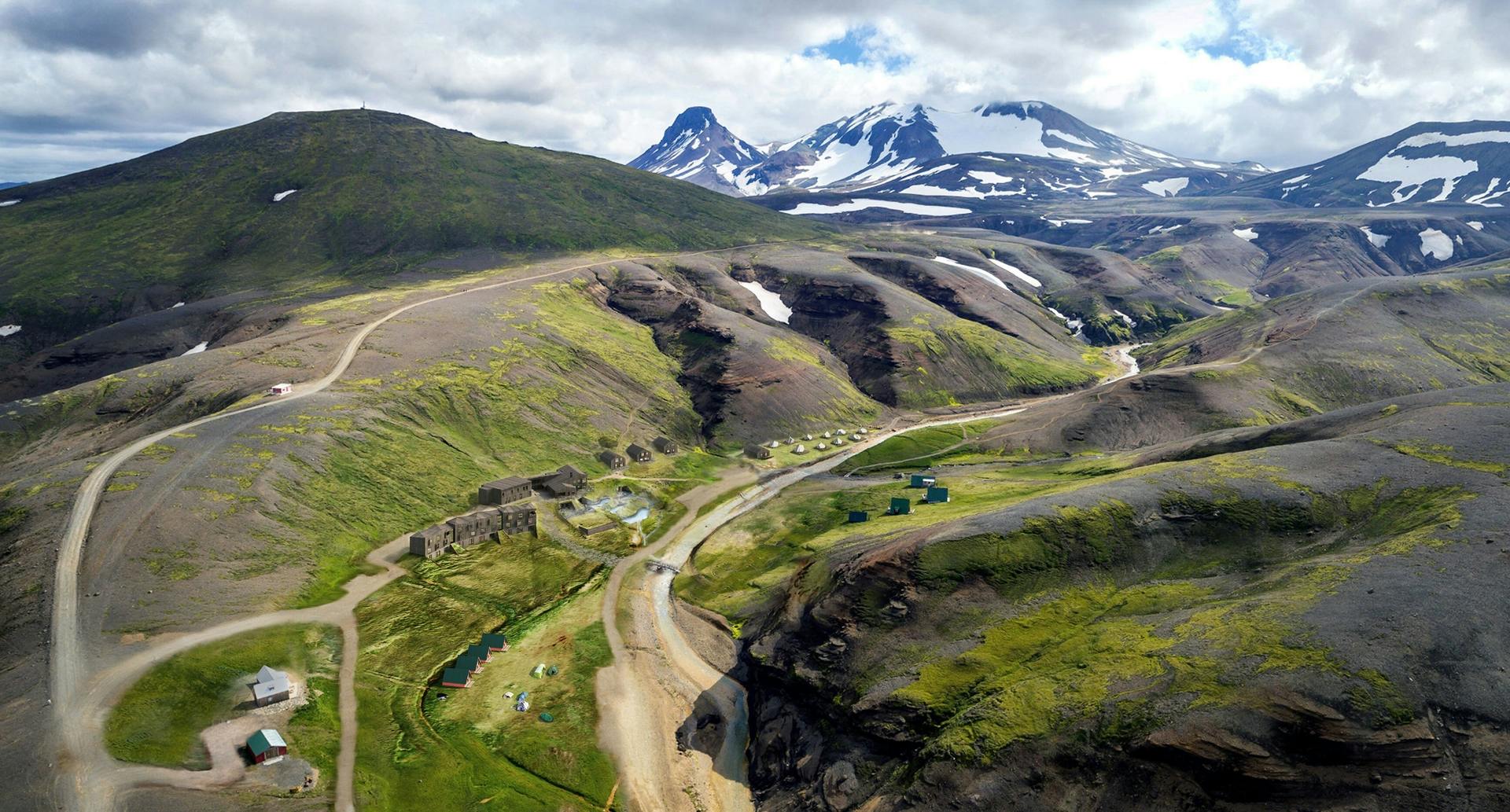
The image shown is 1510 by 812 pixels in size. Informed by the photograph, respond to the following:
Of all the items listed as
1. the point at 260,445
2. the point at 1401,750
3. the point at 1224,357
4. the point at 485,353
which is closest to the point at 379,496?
the point at 260,445

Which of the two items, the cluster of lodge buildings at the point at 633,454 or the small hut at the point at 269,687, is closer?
the small hut at the point at 269,687

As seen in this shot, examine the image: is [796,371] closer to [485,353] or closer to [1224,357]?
[485,353]

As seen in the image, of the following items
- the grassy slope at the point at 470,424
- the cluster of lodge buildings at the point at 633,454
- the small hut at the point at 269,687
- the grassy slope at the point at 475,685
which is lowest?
the grassy slope at the point at 475,685

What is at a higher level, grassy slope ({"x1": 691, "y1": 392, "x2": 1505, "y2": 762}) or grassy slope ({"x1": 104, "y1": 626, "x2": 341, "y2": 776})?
grassy slope ({"x1": 691, "y1": 392, "x2": 1505, "y2": 762})

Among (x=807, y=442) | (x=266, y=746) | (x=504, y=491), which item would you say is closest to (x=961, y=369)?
(x=807, y=442)

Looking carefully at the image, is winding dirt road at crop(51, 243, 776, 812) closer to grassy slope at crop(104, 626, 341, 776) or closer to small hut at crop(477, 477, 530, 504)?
grassy slope at crop(104, 626, 341, 776)

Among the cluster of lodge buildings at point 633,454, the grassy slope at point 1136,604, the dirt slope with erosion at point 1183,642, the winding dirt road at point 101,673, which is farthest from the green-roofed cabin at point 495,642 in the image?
the cluster of lodge buildings at point 633,454

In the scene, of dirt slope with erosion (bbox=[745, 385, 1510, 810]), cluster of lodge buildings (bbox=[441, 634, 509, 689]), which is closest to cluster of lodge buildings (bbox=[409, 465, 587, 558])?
cluster of lodge buildings (bbox=[441, 634, 509, 689])

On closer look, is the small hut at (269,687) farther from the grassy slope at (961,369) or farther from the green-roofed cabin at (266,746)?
the grassy slope at (961,369)
